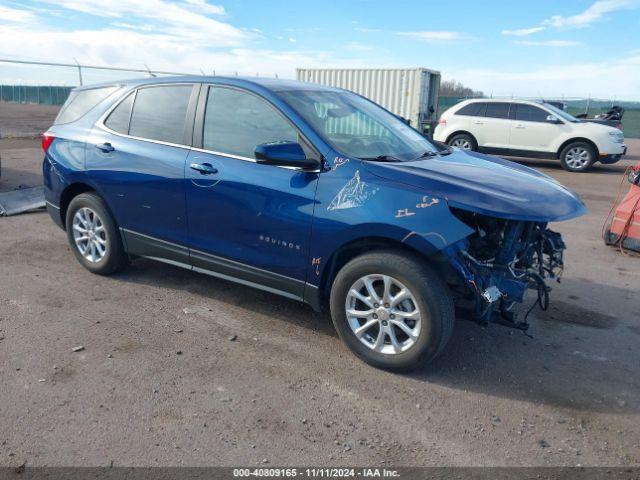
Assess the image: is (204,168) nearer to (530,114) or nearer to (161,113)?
(161,113)

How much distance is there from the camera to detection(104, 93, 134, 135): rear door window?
486 centimetres

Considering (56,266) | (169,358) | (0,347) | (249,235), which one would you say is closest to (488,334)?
(249,235)

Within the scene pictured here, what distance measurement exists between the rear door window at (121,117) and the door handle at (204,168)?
1006 mm

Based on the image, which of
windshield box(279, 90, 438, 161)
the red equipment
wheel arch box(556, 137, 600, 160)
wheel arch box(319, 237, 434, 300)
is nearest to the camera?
wheel arch box(319, 237, 434, 300)

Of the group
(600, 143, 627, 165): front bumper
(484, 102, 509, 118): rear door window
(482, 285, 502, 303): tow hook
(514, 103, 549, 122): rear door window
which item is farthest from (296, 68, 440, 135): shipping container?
(482, 285, 502, 303): tow hook

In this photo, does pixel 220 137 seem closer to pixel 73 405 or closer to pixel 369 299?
pixel 369 299

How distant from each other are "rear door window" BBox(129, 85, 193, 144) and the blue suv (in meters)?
0.01

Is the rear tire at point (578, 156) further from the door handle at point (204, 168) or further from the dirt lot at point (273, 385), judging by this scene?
the door handle at point (204, 168)

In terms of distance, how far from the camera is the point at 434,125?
17.6m

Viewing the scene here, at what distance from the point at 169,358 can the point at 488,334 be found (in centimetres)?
240

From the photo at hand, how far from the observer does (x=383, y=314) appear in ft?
11.7

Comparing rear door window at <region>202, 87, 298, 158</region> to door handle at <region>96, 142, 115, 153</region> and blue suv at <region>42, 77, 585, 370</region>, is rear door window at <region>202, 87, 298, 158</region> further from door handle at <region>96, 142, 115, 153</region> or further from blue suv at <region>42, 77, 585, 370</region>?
door handle at <region>96, 142, 115, 153</region>

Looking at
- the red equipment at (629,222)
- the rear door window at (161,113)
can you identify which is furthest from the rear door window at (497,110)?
the rear door window at (161,113)

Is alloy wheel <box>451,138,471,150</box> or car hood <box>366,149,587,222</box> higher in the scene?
car hood <box>366,149,587,222</box>
